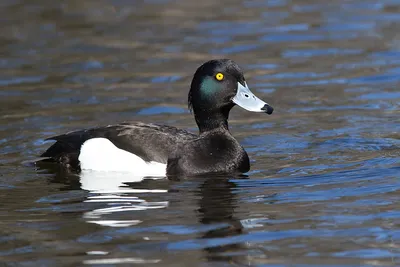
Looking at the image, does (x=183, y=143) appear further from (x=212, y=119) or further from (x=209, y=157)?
(x=212, y=119)

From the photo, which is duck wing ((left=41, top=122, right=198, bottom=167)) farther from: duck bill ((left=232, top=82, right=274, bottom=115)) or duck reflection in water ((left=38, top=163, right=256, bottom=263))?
duck bill ((left=232, top=82, right=274, bottom=115))

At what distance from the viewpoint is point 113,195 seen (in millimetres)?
7695

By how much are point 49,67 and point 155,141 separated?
5.32 m

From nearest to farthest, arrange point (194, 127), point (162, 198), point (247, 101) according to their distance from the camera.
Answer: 1. point (162, 198)
2. point (247, 101)
3. point (194, 127)

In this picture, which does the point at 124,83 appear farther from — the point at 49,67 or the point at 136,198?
the point at 136,198

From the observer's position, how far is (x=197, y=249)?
6.12 m

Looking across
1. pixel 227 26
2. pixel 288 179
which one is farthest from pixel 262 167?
pixel 227 26

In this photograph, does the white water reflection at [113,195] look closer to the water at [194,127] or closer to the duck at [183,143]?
the water at [194,127]

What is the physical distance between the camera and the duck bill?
8.59 meters

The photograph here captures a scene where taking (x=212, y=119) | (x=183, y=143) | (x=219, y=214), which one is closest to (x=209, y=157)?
(x=183, y=143)

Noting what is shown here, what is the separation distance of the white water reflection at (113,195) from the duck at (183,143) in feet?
0.47

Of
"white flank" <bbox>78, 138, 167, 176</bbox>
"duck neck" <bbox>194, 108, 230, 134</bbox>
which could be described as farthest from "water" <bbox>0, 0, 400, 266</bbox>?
"duck neck" <bbox>194, 108, 230, 134</bbox>

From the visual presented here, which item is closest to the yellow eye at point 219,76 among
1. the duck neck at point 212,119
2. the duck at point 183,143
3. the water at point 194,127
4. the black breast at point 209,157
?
the duck at point 183,143

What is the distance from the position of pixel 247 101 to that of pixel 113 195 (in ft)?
5.62
